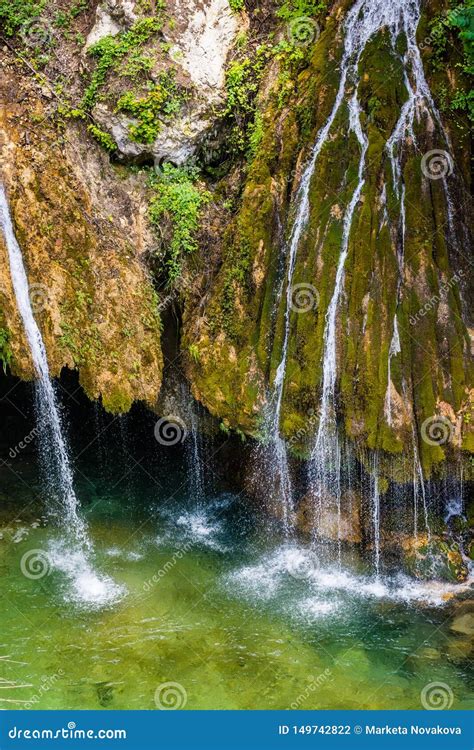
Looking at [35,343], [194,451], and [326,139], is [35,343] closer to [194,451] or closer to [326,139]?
[194,451]

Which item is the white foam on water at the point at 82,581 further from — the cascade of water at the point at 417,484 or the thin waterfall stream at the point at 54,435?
the cascade of water at the point at 417,484

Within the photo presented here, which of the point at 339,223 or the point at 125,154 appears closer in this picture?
the point at 339,223

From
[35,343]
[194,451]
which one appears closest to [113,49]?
[35,343]

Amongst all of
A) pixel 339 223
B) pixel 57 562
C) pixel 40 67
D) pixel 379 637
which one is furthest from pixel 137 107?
pixel 379 637

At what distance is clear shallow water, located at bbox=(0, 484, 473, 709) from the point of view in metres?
6.72

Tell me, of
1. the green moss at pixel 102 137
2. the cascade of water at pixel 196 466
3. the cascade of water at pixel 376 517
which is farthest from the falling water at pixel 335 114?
the green moss at pixel 102 137

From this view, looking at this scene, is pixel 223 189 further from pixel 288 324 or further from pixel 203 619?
pixel 203 619

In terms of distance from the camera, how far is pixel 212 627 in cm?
761

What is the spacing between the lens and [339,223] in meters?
8.27

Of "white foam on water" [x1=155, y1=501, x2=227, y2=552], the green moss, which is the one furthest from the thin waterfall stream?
the green moss

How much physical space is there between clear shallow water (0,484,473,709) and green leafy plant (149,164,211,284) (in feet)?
13.2

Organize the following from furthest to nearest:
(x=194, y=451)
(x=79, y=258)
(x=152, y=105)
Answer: (x=194, y=451), (x=152, y=105), (x=79, y=258)

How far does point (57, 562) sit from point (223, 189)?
573 centimetres

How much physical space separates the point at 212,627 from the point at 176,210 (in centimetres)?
552
